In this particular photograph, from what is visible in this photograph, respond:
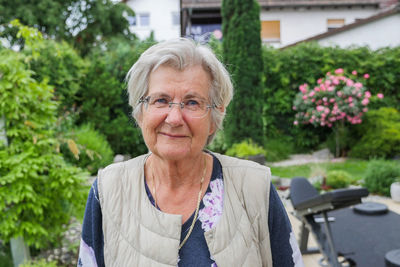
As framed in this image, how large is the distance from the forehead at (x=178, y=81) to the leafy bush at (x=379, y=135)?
315 inches

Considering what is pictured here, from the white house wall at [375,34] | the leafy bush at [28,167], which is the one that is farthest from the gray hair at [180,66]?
the white house wall at [375,34]

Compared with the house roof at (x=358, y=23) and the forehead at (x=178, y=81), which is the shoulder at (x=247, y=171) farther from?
the house roof at (x=358, y=23)

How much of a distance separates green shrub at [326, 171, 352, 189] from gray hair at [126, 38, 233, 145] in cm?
510

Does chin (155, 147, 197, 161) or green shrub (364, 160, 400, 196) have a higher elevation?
chin (155, 147, 197, 161)

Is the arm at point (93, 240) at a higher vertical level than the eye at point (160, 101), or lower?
lower

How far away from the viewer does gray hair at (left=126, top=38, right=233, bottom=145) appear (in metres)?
1.27

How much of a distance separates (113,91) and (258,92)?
3573 mm

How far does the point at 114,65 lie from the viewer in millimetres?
9523

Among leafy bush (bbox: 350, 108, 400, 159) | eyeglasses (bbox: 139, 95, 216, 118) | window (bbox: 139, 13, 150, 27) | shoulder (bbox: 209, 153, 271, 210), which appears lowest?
leafy bush (bbox: 350, 108, 400, 159)

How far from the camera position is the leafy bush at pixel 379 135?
853 cm

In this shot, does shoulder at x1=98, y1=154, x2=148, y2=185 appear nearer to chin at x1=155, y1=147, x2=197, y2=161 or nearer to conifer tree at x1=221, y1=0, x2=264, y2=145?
chin at x1=155, y1=147, x2=197, y2=161

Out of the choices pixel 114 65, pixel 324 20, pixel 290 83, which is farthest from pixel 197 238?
pixel 324 20

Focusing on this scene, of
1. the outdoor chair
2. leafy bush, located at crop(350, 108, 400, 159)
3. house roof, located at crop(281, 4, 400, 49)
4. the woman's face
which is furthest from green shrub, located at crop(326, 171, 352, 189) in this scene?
house roof, located at crop(281, 4, 400, 49)

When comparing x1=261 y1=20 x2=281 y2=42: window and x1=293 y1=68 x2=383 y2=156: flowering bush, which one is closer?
x1=293 y1=68 x2=383 y2=156: flowering bush
